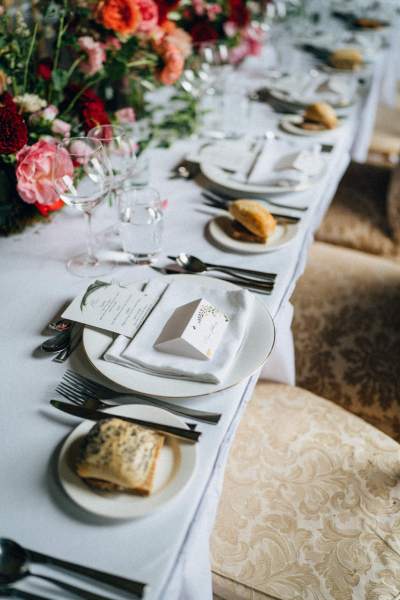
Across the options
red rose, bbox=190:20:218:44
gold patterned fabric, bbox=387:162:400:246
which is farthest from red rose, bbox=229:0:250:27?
gold patterned fabric, bbox=387:162:400:246

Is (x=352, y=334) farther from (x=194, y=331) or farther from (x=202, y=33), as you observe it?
(x=202, y=33)

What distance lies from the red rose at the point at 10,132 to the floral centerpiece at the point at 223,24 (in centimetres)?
98

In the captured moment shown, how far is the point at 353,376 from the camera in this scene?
1452 millimetres

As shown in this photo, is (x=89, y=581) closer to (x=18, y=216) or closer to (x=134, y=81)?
(x=18, y=216)

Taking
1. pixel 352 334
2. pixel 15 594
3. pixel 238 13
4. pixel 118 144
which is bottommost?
pixel 352 334

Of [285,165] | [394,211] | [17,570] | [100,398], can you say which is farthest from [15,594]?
[394,211]

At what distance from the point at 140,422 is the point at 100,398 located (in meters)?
0.10

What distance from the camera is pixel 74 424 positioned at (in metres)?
0.77

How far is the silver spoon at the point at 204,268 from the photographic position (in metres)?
1.06

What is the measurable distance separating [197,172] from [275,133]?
42 cm

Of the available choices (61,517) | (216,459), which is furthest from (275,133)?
(61,517)

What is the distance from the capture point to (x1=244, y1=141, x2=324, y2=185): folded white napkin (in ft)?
4.57

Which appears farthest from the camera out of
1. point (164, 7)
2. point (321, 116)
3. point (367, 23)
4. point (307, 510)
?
point (367, 23)

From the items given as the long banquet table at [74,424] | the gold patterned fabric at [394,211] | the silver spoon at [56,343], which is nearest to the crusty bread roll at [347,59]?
the gold patterned fabric at [394,211]
